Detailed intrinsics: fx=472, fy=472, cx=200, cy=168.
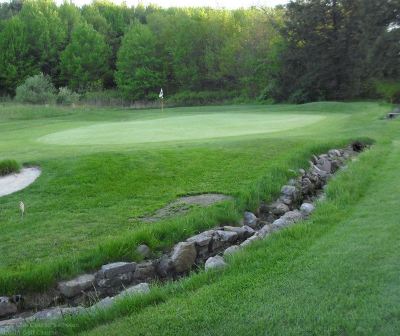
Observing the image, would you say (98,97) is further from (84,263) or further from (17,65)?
(84,263)

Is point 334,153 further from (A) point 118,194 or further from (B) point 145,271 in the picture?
(B) point 145,271

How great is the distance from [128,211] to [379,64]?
125 ft

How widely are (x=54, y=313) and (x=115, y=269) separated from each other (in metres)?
1.23

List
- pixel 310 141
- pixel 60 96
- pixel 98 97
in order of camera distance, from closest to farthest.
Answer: pixel 310 141, pixel 60 96, pixel 98 97

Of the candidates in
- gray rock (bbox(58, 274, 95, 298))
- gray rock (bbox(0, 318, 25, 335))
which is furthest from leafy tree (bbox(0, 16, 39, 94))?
gray rock (bbox(0, 318, 25, 335))

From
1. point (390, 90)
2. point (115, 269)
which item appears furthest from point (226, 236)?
point (390, 90)

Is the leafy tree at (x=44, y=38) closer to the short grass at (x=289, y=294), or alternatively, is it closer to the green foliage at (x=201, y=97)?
the green foliage at (x=201, y=97)

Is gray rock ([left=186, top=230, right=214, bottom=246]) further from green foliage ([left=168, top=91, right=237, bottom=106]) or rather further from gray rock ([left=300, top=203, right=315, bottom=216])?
green foliage ([left=168, top=91, right=237, bottom=106])

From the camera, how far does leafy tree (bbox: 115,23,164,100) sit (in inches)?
2601

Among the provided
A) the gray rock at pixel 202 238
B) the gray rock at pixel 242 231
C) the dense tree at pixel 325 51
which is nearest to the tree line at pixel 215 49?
the dense tree at pixel 325 51

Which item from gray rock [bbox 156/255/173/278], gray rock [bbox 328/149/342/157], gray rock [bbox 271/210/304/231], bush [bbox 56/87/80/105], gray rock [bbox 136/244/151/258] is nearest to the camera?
gray rock [bbox 156/255/173/278]

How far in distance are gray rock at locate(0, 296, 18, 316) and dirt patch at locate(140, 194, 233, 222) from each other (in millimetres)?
3026

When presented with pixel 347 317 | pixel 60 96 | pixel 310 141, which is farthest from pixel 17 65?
pixel 347 317

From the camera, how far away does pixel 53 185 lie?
10.3 m
